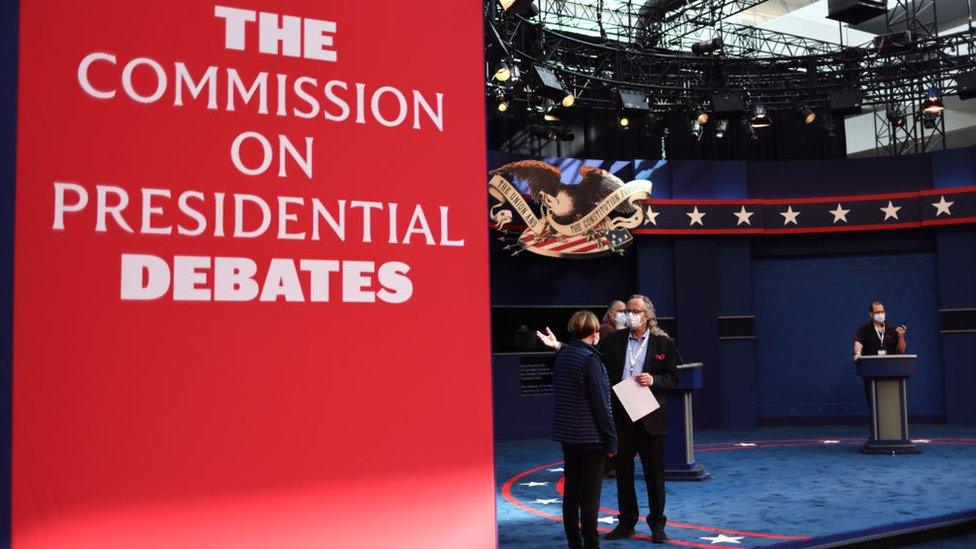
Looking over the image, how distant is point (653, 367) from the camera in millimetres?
5238

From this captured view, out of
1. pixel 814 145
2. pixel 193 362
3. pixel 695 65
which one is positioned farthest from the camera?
pixel 814 145

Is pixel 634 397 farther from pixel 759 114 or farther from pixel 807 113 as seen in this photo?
pixel 807 113

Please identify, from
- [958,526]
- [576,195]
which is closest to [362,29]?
[958,526]

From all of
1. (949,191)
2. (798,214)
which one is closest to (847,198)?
(798,214)

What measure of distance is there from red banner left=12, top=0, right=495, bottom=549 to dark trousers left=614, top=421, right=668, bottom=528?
8.35ft

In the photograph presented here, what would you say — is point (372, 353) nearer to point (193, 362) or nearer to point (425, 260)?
point (425, 260)

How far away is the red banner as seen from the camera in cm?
220

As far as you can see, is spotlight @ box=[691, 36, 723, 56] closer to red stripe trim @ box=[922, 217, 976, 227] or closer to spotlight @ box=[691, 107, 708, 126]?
spotlight @ box=[691, 107, 708, 126]

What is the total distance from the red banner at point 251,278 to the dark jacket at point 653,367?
255 cm

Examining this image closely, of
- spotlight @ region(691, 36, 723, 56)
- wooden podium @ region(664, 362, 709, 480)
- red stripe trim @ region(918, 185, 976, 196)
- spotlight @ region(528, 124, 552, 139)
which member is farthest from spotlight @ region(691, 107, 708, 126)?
wooden podium @ region(664, 362, 709, 480)

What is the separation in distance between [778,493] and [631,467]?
2.07m

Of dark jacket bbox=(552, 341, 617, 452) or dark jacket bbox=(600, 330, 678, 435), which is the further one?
dark jacket bbox=(600, 330, 678, 435)

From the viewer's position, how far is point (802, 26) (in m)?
18.3

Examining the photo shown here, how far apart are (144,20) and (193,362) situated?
1.00 metres
